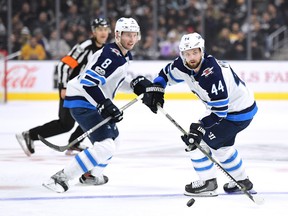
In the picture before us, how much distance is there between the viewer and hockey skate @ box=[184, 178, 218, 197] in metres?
4.42

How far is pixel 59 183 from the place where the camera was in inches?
175

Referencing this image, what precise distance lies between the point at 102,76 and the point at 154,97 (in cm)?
33

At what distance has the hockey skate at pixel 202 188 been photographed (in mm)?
4418

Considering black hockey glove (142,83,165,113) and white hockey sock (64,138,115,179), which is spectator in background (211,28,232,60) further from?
white hockey sock (64,138,115,179)

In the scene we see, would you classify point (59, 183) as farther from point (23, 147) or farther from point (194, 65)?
point (23, 147)

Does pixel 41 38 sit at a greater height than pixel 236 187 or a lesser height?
lesser

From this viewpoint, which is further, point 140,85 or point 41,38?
point 41,38

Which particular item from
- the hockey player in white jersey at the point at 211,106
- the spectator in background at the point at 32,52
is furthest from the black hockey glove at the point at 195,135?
the spectator in background at the point at 32,52

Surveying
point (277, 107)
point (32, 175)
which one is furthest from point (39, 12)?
point (32, 175)

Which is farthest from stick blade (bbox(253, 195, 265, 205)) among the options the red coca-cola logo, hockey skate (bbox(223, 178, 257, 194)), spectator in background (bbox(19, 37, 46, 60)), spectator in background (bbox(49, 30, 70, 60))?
spectator in background (bbox(49, 30, 70, 60))

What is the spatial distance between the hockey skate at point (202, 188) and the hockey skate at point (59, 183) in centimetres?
69

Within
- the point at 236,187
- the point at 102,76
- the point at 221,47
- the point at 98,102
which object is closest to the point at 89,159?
the point at 98,102

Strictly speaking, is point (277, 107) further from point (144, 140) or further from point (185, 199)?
point (185, 199)

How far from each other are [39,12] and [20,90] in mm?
1451
